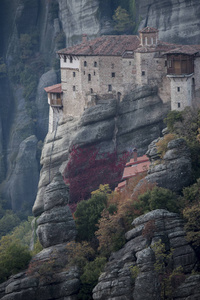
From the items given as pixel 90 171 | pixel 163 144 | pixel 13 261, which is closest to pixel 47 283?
pixel 13 261

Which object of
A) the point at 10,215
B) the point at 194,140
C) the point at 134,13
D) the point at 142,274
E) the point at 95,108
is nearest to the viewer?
the point at 142,274

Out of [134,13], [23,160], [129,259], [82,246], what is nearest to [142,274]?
[129,259]

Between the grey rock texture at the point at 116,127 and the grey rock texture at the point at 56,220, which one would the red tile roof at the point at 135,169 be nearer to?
the grey rock texture at the point at 116,127

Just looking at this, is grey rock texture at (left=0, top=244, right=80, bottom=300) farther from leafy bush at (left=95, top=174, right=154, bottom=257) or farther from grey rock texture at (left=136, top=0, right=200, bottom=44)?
grey rock texture at (left=136, top=0, right=200, bottom=44)

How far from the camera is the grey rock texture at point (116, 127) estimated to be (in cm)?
7719

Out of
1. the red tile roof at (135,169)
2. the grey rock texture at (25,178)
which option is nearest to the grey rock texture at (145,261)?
the red tile roof at (135,169)

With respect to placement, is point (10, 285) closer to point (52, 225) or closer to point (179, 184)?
point (52, 225)

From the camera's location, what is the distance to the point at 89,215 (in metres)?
65.7

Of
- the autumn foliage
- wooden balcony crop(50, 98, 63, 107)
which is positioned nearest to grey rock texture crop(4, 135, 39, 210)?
wooden balcony crop(50, 98, 63, 107)

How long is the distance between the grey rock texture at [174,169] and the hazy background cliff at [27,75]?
124 feet

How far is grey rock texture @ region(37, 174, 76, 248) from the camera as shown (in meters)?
64.6

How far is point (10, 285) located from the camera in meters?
62.8

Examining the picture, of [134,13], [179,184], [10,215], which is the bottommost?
[10,215]

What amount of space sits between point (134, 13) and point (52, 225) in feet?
124
